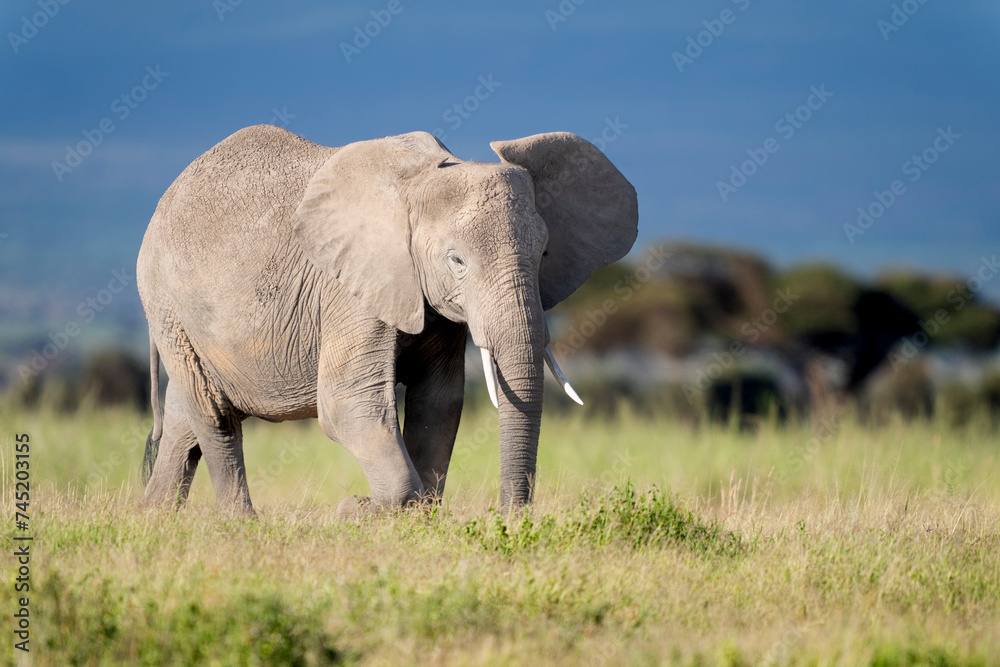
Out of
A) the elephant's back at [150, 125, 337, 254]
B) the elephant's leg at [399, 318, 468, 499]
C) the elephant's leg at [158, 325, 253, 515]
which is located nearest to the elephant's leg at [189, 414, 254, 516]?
the elephant's leg at [158, 325, 253, 515]

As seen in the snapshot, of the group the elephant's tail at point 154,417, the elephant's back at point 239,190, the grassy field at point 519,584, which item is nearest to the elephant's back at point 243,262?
the elephant's back at point 239,190

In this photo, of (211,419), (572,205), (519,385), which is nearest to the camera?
(519,385)

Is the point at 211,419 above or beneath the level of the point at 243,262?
beneath

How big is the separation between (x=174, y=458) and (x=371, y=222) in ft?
11.9

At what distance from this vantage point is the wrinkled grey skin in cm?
793

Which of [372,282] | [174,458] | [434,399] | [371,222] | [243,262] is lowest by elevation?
[174,458]

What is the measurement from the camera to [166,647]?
17.1 ft

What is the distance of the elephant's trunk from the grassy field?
31 centimetres

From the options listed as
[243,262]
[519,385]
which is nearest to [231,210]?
[243,262]

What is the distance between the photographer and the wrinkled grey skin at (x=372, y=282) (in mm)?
7930

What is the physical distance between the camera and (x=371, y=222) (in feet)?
28.1

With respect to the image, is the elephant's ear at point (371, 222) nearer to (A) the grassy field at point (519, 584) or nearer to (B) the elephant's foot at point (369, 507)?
(B) the elephant's foot at point (369, 507)

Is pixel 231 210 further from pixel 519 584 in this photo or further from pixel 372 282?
pixel 519 584

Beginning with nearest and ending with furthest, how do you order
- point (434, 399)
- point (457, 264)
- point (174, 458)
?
point (457, 264) < point (434, 399) < point (174, 458)
